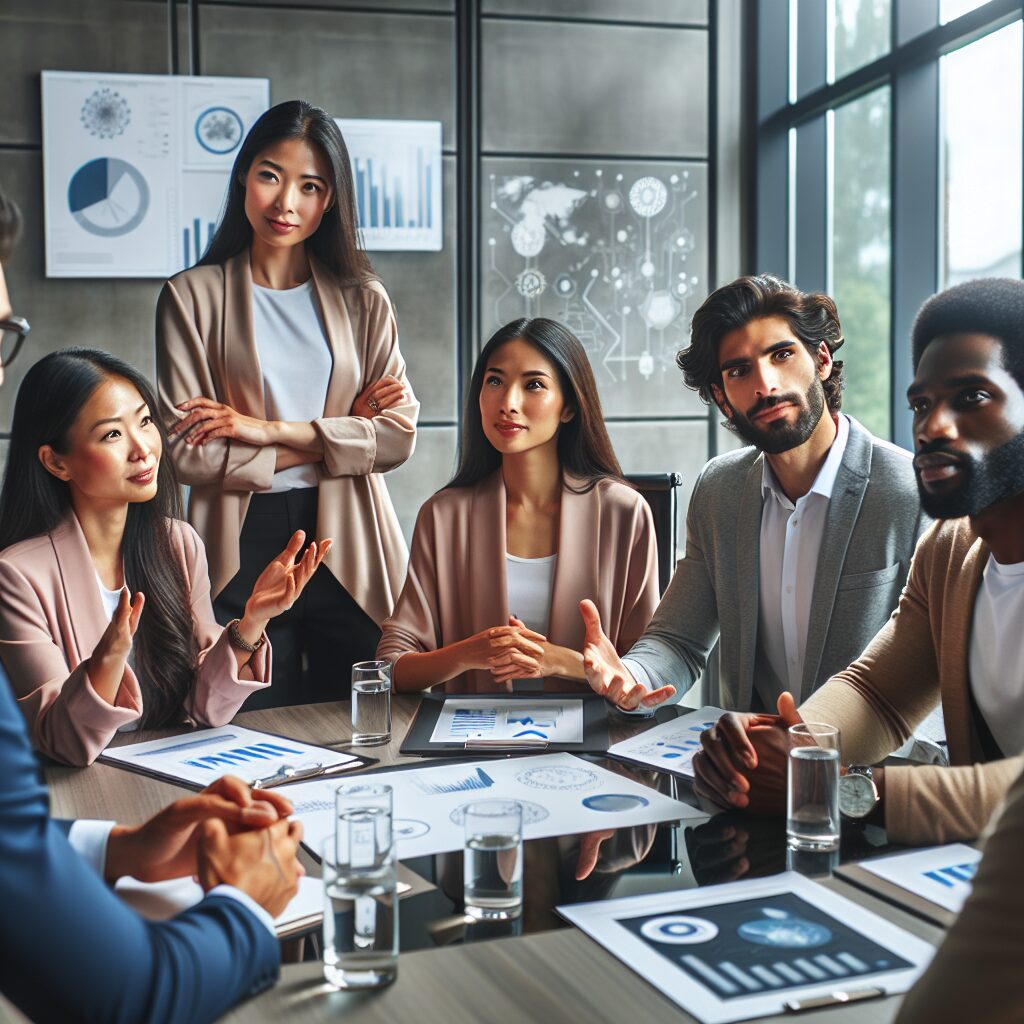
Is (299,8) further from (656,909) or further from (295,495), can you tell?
(656,909)

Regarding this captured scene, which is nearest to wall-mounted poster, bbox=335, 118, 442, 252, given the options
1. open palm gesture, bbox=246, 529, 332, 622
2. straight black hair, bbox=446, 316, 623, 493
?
straight black hair, bbox=446, 316, 623, 493

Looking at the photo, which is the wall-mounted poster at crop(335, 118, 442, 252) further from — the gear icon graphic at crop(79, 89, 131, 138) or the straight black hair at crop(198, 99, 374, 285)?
the straight black hair at crop(198, 99, 374, 285)

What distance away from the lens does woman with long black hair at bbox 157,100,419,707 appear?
113 inches

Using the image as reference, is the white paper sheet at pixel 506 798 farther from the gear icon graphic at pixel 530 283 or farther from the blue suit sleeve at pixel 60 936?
the gear icon graphic at pixel 530 283

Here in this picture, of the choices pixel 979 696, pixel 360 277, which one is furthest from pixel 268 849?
pixel 360 277

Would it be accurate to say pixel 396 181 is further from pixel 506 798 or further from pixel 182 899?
pixel 182 899

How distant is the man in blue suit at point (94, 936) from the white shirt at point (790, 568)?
1.51 meters

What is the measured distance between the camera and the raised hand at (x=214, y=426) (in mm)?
2805

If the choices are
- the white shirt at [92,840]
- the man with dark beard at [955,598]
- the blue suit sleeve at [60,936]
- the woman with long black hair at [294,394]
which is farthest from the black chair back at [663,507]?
the blue suit sleeve at [60,936]

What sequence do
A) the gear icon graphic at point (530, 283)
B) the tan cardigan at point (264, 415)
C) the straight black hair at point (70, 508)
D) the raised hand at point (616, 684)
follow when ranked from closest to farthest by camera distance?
the raised hand at point (616, 684), the straight black hair at point (70, 508), the tan cardigan at point (264, 415), the gear icon graphic at point (530, 283)

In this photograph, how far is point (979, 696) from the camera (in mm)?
1816

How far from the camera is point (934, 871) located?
1.29 meters

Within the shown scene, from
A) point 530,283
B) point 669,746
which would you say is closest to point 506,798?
point 669,746

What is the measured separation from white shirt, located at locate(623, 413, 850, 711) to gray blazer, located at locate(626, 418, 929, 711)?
0.11 ft
